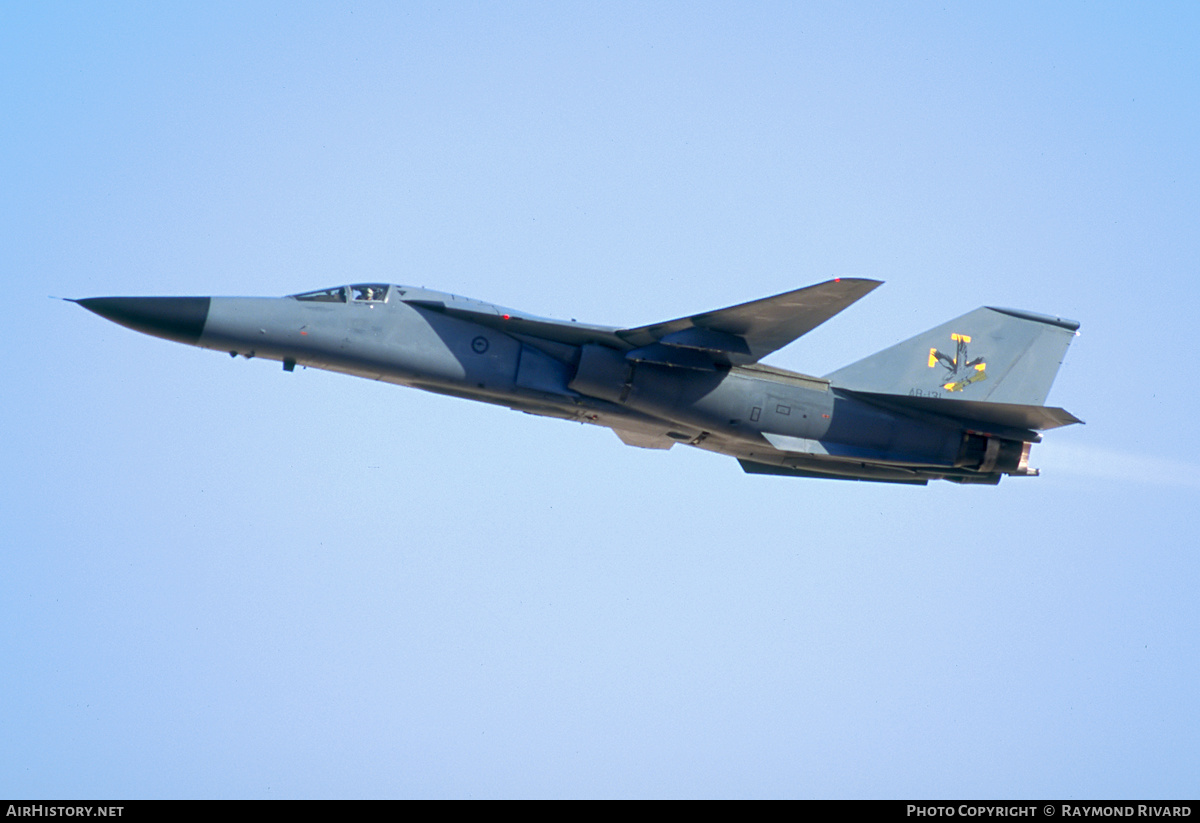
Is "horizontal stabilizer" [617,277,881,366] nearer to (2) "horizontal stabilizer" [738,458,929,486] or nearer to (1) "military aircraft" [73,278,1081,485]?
(1) "military aircraft" [73,278,1081,485]

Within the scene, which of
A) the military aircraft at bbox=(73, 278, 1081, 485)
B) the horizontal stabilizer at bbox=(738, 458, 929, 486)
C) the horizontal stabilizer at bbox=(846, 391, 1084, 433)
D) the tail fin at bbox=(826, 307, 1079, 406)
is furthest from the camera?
the horizontal stabilizer at bbox=(738, 458, 929, 486)

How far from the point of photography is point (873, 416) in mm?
20656

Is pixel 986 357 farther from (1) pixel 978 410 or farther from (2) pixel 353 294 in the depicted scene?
(2) pixel 353 294

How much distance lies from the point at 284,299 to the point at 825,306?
25.6ft

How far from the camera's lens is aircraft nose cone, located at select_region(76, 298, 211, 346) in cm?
1786

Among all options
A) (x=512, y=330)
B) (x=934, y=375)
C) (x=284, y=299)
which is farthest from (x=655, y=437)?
(x=284, y=299)

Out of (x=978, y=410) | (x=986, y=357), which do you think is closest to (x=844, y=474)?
(x=978, y=410)

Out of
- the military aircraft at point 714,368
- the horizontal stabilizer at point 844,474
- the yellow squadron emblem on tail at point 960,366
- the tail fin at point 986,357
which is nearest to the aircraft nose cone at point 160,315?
the military aircraft at point 714,368

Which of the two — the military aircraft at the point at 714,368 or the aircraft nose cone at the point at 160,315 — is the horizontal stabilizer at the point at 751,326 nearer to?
the military aircraft at the point at 714,368

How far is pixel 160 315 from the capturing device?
18.0 metres

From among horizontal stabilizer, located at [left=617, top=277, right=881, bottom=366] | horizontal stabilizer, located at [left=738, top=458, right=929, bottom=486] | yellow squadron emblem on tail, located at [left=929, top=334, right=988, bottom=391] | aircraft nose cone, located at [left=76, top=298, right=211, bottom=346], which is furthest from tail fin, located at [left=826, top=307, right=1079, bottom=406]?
aircraft nose cone, located at [left=76, top=298, right=211, bottom=346]

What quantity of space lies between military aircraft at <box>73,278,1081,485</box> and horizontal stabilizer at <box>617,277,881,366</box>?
0.10 ft
